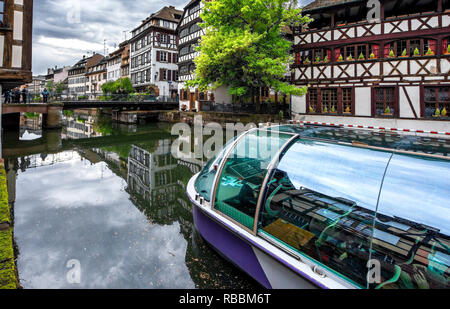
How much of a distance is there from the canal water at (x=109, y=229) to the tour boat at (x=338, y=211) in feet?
2.68

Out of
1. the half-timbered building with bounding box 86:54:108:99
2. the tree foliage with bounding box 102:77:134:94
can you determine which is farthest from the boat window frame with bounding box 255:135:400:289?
the half-timbered building with bounding box 86:54:108:99

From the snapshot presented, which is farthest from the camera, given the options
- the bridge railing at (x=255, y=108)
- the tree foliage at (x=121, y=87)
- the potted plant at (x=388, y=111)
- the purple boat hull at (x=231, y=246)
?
the tree foliage at (x=121, y=87)

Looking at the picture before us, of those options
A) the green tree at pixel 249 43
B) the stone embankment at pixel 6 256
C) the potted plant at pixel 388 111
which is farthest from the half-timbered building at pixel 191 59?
the stone embankment at pixel 6 256

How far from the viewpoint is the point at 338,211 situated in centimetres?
301

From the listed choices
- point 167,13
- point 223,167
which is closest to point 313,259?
point 223,167

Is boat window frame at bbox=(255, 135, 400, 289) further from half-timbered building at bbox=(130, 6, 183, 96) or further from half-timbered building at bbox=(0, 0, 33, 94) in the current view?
half-timbered building at bbox=(130, 6, 183, 96)

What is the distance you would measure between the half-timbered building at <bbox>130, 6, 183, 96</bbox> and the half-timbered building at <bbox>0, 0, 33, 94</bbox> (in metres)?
34.6

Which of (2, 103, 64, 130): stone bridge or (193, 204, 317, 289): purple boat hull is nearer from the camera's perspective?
(193, 204, 317, 289): purple boat hull

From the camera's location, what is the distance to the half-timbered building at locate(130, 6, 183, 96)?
44250 millimetres

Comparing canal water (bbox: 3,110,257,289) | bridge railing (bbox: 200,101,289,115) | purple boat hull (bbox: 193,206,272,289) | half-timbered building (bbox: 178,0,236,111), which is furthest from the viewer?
half-timbered building (bbox: 178,0,236,111)

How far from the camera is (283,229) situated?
3406mm

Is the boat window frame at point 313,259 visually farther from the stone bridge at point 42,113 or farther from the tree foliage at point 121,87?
the tree foliage at point 121,87

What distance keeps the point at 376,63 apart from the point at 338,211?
18237 mm

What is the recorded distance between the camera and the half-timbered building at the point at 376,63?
15938 millimetres
